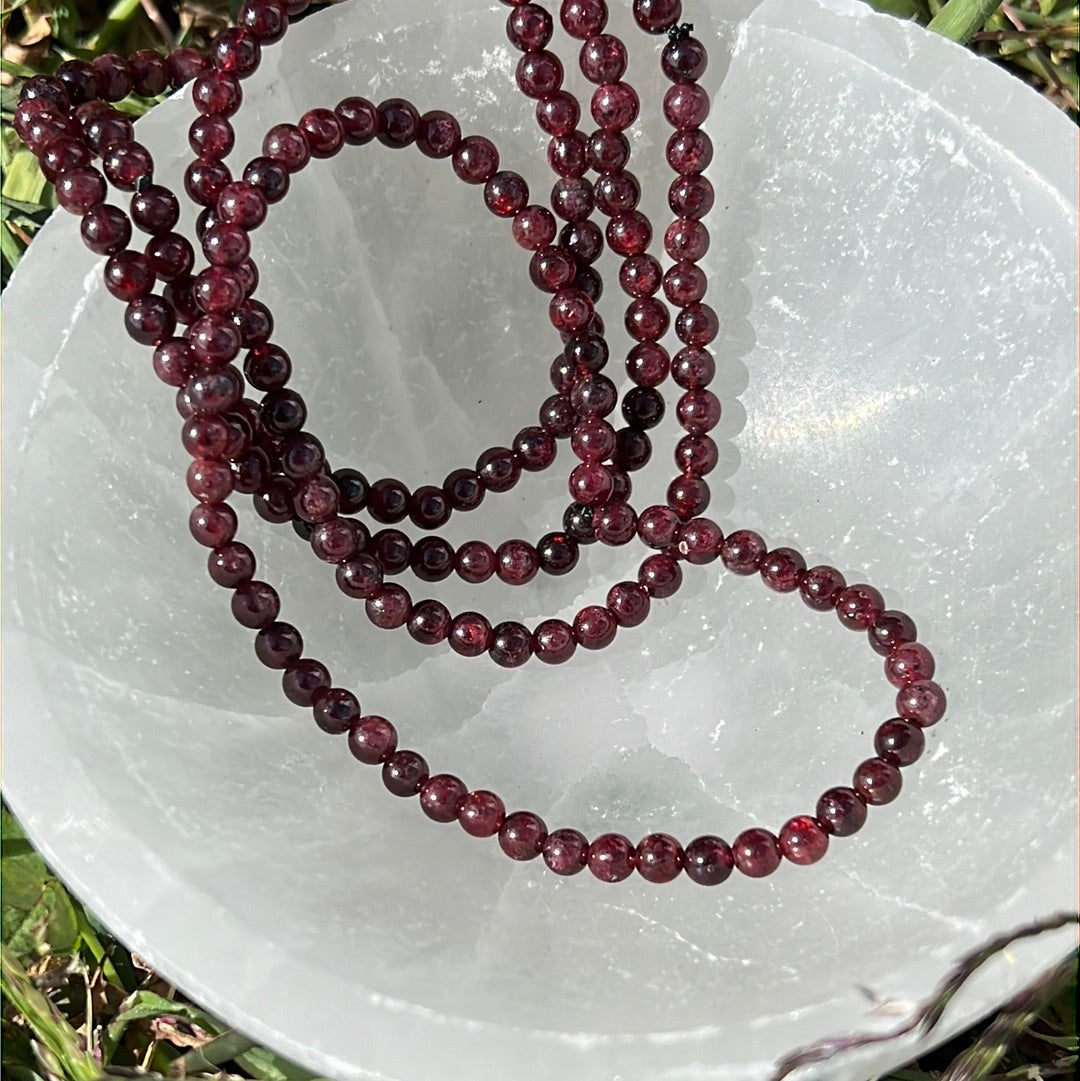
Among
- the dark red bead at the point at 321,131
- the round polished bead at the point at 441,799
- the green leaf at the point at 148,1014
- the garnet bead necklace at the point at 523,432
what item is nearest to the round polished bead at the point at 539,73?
the garnet bead necklace at the point at 523,432

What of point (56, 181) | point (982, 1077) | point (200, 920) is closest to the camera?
point (200, 920)

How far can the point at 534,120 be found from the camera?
35.4 inches

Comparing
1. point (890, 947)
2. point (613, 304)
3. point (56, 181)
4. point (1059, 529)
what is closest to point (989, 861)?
point (890, 947)

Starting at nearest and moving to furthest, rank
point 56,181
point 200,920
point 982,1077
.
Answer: point 200,920
point 56,181
point 982,1077

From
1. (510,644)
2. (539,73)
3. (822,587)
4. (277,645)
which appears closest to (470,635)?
(510,644)

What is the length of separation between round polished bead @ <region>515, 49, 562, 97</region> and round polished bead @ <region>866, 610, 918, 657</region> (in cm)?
40

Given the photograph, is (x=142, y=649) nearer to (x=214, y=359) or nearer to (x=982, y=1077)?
(x=214, y=359)

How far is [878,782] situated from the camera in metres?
0.83

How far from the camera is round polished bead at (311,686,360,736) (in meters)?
0.81

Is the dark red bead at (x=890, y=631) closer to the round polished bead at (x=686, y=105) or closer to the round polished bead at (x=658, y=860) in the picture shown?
the round polished bead at (x=658, y=860)

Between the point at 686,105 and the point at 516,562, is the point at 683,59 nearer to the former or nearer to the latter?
the point at 686,105

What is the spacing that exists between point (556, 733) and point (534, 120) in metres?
0.42

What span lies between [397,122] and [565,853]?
458 millimetres

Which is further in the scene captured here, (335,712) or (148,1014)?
(148,1014)
